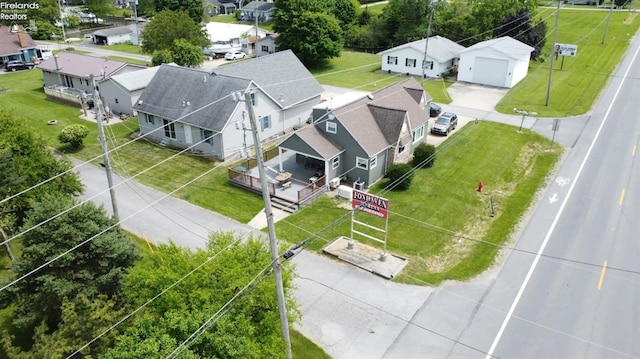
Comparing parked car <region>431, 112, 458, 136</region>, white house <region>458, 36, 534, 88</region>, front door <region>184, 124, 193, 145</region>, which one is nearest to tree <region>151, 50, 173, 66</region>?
front door <region>184, 124, 193, 145</region>

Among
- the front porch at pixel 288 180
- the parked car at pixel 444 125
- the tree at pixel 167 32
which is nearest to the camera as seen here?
the front porch at pixel 288 180

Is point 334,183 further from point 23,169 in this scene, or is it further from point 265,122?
point 23,169

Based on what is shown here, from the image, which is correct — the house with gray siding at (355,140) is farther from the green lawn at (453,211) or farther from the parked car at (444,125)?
the parked car at (444,125)

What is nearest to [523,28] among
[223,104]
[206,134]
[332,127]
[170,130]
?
[332,127]

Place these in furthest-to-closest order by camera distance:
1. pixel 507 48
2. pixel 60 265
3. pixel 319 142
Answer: pixel 507 48 → pixel 319 142 → pixel 60 265

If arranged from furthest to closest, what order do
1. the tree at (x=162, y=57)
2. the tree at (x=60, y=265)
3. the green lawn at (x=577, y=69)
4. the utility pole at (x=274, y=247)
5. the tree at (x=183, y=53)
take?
the tree at (x=183, y=53) → the tree at (x=162, y=57) → the green lawn at (x=577, y=69) → the tree at (x=60, y=265) → the utility pole at (x=274, y=247)

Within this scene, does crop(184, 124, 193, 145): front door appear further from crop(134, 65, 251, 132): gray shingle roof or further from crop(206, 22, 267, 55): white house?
crop(206, 22, 267, 55): white house

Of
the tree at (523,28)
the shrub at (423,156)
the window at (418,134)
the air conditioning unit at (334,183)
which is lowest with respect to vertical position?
the air conditioning unit at (334,183)

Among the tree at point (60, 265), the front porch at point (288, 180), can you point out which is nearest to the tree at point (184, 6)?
the front porch at point (288, 180)
